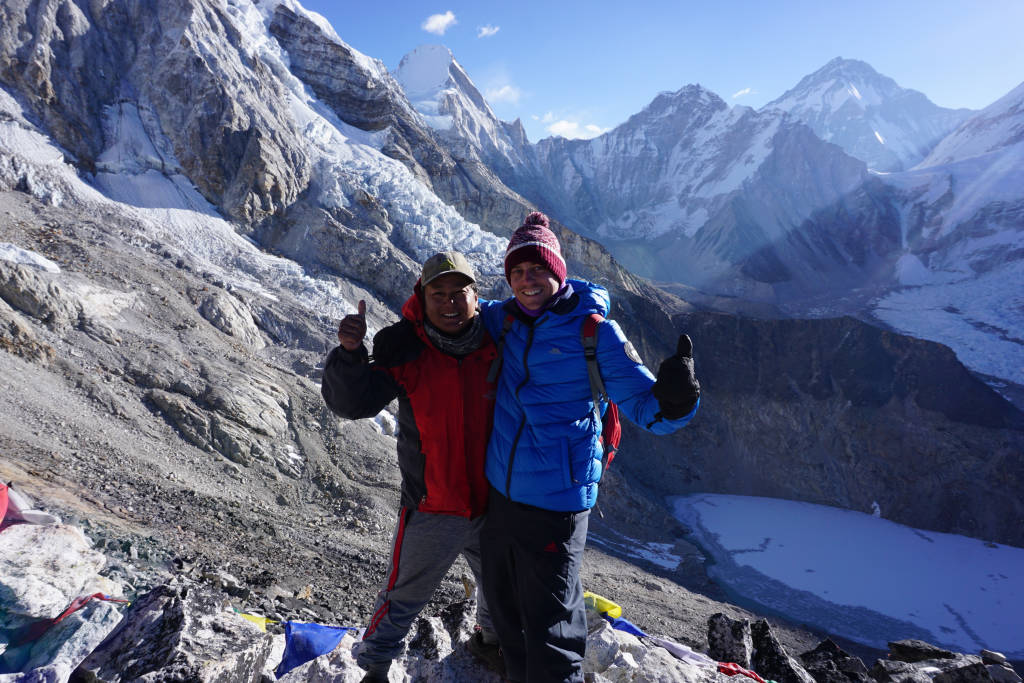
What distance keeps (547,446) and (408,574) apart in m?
1.04

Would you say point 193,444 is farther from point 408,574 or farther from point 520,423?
point 520,423

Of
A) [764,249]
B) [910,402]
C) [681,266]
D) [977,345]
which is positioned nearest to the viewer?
[910,402]

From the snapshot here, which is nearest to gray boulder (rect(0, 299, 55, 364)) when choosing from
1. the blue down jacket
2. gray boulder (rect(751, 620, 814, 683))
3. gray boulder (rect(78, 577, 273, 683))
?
gray boulder (rect(78, 577, 273, 683))

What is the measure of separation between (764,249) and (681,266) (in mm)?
15887

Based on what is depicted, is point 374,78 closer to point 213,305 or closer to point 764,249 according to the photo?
point 213,305

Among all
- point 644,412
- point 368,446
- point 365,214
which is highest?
point 365,214

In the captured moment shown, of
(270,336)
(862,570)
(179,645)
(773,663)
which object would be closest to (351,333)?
(179,645)

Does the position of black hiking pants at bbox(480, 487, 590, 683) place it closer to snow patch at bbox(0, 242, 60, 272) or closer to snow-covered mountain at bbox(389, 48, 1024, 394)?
snow patch at bbox(0, 242, 60, 272)

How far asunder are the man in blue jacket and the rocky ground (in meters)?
4.13

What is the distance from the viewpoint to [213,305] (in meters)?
18.1

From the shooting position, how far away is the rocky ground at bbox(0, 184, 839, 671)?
7254 mm

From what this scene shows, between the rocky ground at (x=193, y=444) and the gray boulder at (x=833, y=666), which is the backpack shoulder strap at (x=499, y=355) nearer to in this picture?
the rocky ground at (x=193, y=444)

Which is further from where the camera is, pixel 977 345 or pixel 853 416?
pixel 977 345

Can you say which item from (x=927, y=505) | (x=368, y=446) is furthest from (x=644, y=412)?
(x=927, y=505)
